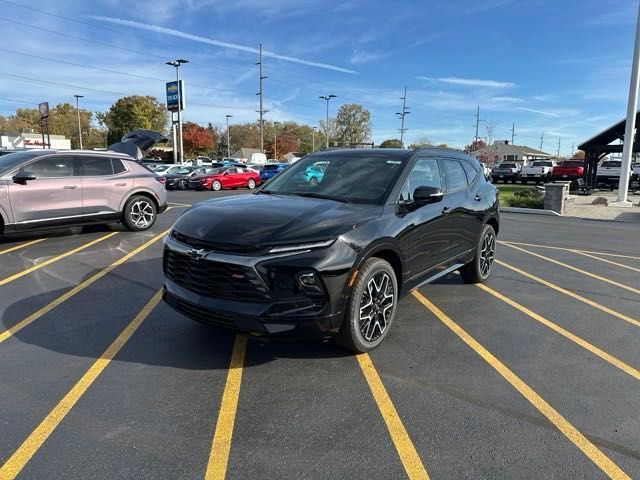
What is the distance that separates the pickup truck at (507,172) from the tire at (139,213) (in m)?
32.3

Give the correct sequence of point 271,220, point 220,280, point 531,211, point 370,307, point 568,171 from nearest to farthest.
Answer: point 220,280 → point 271,220 → point 370,307 → point 531,211 → point 568,171

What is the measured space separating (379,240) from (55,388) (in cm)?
264

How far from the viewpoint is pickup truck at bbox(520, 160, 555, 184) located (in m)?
34.6

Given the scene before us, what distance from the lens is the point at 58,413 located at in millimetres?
2873

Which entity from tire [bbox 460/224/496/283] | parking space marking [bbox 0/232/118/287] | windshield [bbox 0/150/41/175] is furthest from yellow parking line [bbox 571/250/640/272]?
windshield [bbox 0/150/41/175]

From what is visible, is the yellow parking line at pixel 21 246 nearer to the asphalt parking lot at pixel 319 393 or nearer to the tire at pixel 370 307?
the asphalt parking lot at pixel 319 393

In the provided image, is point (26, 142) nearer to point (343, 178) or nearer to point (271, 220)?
point (343, 178)

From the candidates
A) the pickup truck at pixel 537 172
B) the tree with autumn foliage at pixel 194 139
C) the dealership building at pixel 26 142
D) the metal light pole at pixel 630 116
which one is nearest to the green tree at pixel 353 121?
the tree with autumn foliage at pixel 194 139

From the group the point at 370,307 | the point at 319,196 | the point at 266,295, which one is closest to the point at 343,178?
the point at 319,196

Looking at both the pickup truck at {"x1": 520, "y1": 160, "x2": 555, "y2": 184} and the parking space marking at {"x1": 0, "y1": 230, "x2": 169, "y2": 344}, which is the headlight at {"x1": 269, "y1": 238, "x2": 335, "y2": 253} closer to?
the parking space marking at {"x1": 0, "y1": 230, "x2": 169, "y2": 344}

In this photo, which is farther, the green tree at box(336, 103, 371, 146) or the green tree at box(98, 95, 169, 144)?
the green tree at box(336, 103, 371, 146)

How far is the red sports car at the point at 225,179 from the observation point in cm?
2517

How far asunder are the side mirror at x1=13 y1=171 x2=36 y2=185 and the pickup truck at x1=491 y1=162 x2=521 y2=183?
114 feet

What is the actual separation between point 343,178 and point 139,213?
6496mm
